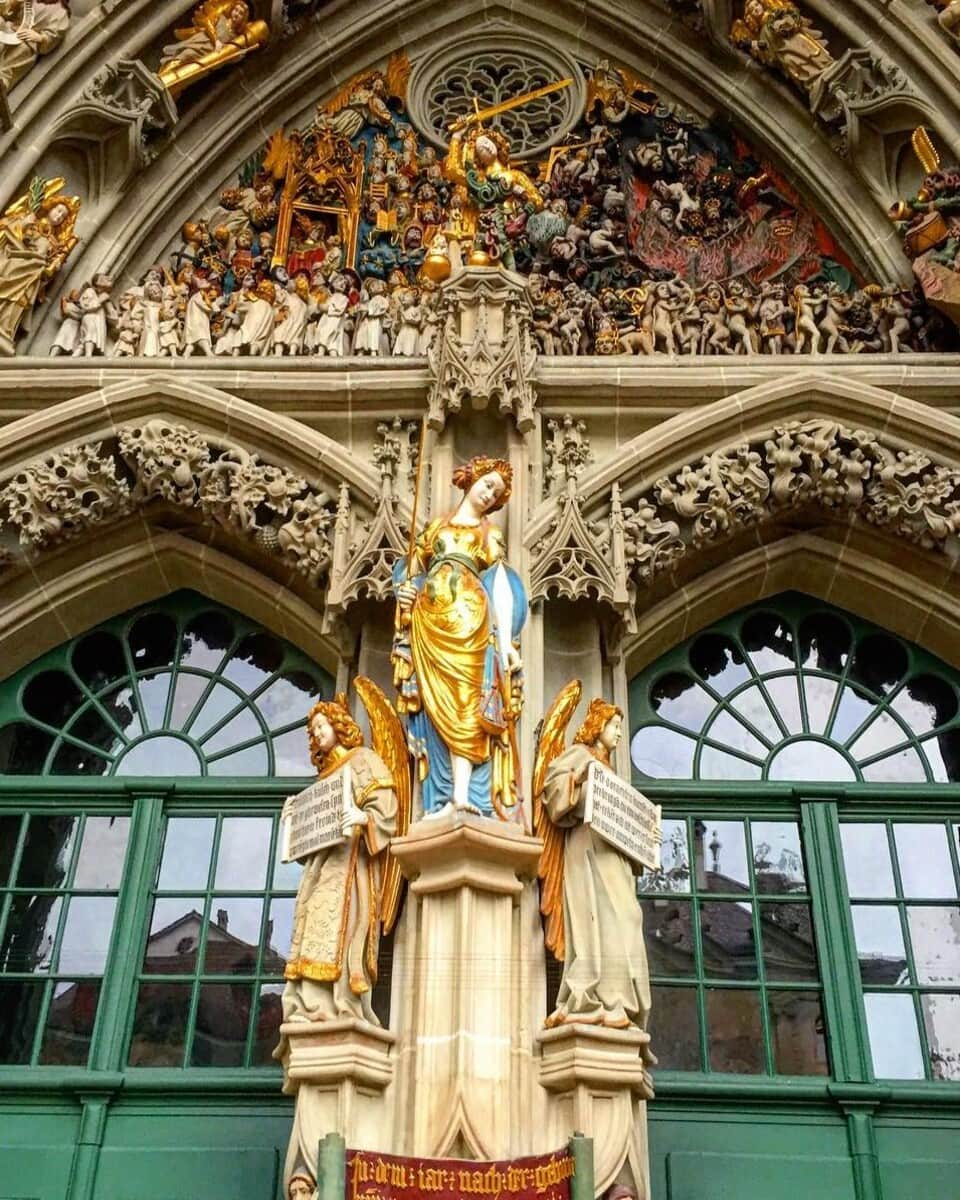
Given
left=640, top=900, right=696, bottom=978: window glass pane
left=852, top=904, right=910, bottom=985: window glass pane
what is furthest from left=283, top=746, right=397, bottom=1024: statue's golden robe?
left=852, top=904, right=910, bottom=985: window glass pane

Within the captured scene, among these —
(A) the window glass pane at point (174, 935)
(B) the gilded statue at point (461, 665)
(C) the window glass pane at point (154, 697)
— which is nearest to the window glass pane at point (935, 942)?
(B) the gilded statue at point (461, 665)

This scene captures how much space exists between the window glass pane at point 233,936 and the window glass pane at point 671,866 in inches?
91.1

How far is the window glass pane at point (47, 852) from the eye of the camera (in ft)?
29.7

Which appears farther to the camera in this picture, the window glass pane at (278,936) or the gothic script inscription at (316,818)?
the window glass pane at (278,936)

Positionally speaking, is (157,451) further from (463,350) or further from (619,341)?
(619,341)

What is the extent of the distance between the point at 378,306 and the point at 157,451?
1962 mm

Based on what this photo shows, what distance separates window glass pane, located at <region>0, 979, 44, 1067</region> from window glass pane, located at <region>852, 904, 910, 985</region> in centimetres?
484

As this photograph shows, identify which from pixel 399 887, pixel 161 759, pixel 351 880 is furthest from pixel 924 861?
pixel 161 759

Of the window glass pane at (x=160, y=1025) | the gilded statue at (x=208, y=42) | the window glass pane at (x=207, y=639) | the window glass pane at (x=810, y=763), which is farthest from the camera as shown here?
the gilded statue at (x=208, y=42)

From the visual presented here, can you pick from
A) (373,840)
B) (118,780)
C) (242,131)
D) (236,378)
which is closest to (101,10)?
(242,131)

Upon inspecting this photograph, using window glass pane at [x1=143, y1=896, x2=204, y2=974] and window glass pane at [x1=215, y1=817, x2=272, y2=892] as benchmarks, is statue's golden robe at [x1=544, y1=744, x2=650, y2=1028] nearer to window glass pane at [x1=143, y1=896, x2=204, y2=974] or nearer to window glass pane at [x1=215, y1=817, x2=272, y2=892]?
window glass pane at [x1=215, y1=817, x2=272, y2=892]

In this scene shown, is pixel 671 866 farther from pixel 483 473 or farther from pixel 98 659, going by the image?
pixel 98 659

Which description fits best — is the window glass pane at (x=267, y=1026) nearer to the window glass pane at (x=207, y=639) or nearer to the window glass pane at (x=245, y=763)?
the window glass pane at (x=245, y=763)

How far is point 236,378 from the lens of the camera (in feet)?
31.8
